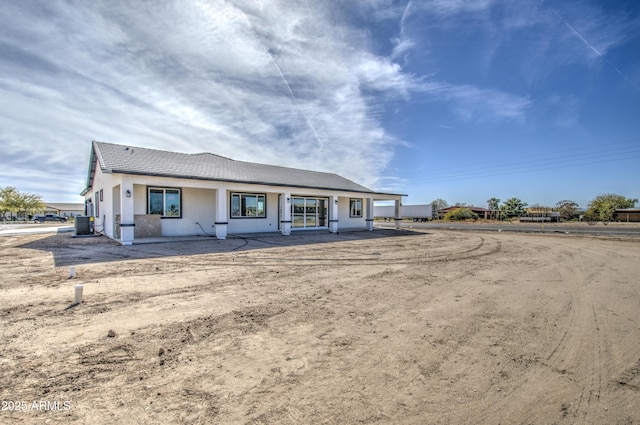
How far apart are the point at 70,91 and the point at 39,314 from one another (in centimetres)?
1442

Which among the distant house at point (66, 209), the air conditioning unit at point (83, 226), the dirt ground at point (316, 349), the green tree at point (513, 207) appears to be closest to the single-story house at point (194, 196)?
the air conditioning unit at point (83, 226)

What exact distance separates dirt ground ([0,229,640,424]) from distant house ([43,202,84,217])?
8579cm

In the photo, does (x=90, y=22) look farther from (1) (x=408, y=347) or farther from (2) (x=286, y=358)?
(1) (x=408, y=347)

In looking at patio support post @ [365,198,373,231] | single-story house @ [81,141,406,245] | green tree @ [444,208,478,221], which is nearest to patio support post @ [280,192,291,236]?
single-story house @ [81,141,406,245]

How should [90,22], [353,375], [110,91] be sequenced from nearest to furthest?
[353,375] → [90,22] → [110,91]

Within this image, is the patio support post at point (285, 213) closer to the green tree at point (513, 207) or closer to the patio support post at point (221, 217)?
the patio support post at point (221, 217)

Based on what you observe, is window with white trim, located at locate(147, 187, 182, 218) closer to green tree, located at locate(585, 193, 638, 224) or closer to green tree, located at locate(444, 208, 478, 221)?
green tree, located at locate(444, 208, 478, 221)

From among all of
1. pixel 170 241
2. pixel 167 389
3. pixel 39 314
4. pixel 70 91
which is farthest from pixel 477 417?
pixel 70 91

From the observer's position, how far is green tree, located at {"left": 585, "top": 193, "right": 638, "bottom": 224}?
45.8 metres

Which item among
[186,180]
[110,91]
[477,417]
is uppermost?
[110,91]

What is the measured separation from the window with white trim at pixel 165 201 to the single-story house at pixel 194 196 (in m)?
0.04

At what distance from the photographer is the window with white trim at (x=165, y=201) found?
1460cm

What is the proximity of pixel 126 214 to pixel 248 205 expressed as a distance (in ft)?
22.1

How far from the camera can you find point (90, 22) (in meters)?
9.70
